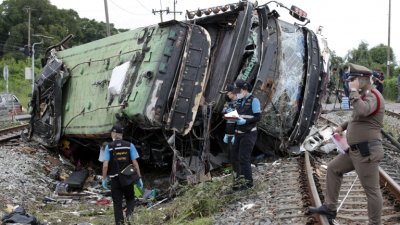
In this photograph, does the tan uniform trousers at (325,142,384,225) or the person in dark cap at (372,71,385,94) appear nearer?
the tan uniform trousers at (325,142,384,225)

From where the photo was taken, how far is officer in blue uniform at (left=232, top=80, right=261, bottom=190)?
6.53 meters

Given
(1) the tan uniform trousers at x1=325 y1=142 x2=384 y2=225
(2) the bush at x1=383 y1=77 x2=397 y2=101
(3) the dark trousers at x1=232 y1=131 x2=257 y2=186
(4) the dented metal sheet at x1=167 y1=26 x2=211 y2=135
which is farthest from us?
(2) the bush at x1=383 y1=77 x2=397 y2=101

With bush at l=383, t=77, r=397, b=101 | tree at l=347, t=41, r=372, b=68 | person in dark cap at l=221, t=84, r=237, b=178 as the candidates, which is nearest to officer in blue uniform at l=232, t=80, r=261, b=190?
person in dark cap at l=221, t=84, r=237, b=178

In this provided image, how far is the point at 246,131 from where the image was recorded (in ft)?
21.5

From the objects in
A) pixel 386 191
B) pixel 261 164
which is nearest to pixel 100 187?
pixel 261 164

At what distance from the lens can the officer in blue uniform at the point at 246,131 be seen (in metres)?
6.53

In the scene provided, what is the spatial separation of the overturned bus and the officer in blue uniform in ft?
5.17

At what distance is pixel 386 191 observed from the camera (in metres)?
5.92

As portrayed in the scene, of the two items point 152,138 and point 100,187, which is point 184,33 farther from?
point 100,187

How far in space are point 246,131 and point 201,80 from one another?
6.34ft

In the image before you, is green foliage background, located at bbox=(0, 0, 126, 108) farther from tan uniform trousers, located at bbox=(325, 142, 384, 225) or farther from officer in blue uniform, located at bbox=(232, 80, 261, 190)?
tan uniform trousers, located at bbox=(325, 142, 384, 225)

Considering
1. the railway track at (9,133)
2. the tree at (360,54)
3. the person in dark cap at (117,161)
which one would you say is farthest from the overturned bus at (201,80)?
the tree at (360,54)

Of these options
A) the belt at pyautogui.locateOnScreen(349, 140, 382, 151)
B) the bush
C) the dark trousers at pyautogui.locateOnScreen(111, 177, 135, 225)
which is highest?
the bush

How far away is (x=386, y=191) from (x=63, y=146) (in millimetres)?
7954
